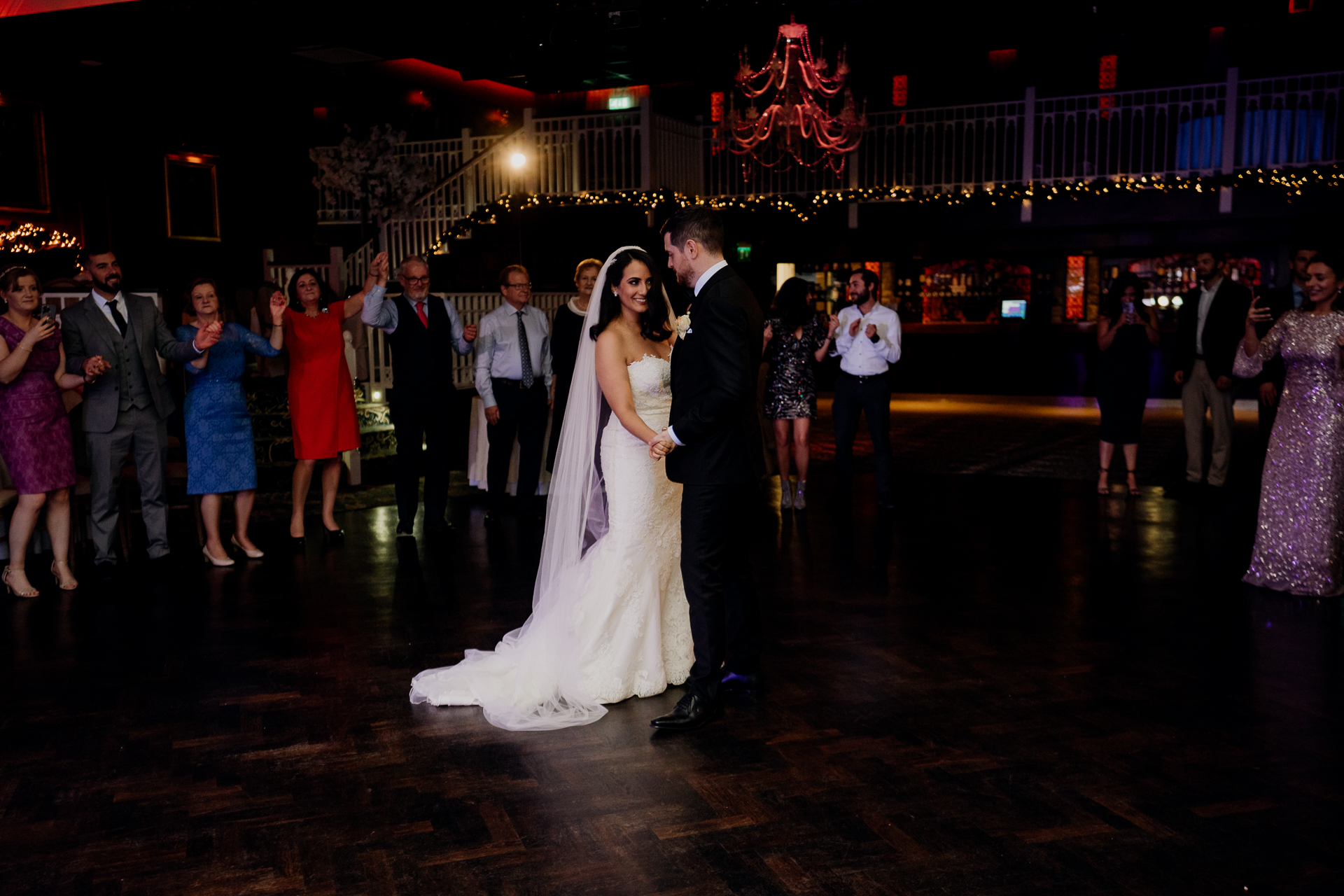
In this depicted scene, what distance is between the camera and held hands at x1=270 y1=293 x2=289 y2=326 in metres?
5.33

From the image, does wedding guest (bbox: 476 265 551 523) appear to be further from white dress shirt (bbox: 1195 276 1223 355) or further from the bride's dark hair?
white dress shirt (bbox: 1195 276 1223 355)

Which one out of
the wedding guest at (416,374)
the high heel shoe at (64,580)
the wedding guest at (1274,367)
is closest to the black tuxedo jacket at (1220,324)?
the wedding guest at (1274,367)

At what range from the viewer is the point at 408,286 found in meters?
6.04

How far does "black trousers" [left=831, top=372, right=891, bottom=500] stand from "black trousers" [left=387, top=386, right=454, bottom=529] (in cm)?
246

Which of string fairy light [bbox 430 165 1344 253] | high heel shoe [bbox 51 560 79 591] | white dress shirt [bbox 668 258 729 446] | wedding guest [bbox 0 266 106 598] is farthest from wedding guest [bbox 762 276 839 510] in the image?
string fairy light [bbox 430 165 1344 253]

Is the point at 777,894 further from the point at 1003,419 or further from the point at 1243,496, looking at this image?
the point at 1003,419

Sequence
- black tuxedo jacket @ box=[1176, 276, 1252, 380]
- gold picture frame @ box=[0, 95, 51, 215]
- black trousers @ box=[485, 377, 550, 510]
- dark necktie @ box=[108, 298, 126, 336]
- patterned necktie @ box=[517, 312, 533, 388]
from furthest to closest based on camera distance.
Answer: gold picture frame @ box=[0, 95, 51, 215] < black tuxedo jacket @ box=[1176, 276, 1252, 380] < black trousers @ box=[485, 377, 550, 510] < patterned necktie @ box=[517, 312, 533, 388] < dark necktie @ box=[108, 298, 126, 336]

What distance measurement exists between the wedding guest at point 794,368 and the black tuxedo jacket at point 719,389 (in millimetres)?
3294

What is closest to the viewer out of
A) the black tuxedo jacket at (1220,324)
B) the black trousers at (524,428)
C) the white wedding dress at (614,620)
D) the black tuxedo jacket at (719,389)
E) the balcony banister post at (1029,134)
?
the black tuxedo jacket at (719,389)

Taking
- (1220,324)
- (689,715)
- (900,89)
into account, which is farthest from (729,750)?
(900,89)

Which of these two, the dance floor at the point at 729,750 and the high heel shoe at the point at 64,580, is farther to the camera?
the high heel shoe at the point at 64,580

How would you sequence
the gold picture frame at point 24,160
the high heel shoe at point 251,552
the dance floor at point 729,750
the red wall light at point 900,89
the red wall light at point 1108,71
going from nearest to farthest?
the dance floor at point 729,750, the high heel shoe at point 251,552, the gold picture frame at point 24,160, the red wall light at point 1108,71, the red wall light at point 900,89

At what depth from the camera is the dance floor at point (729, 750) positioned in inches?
94.8

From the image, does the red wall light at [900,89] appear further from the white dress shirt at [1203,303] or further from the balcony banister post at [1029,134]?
the white dress shirt at [1203,303]
